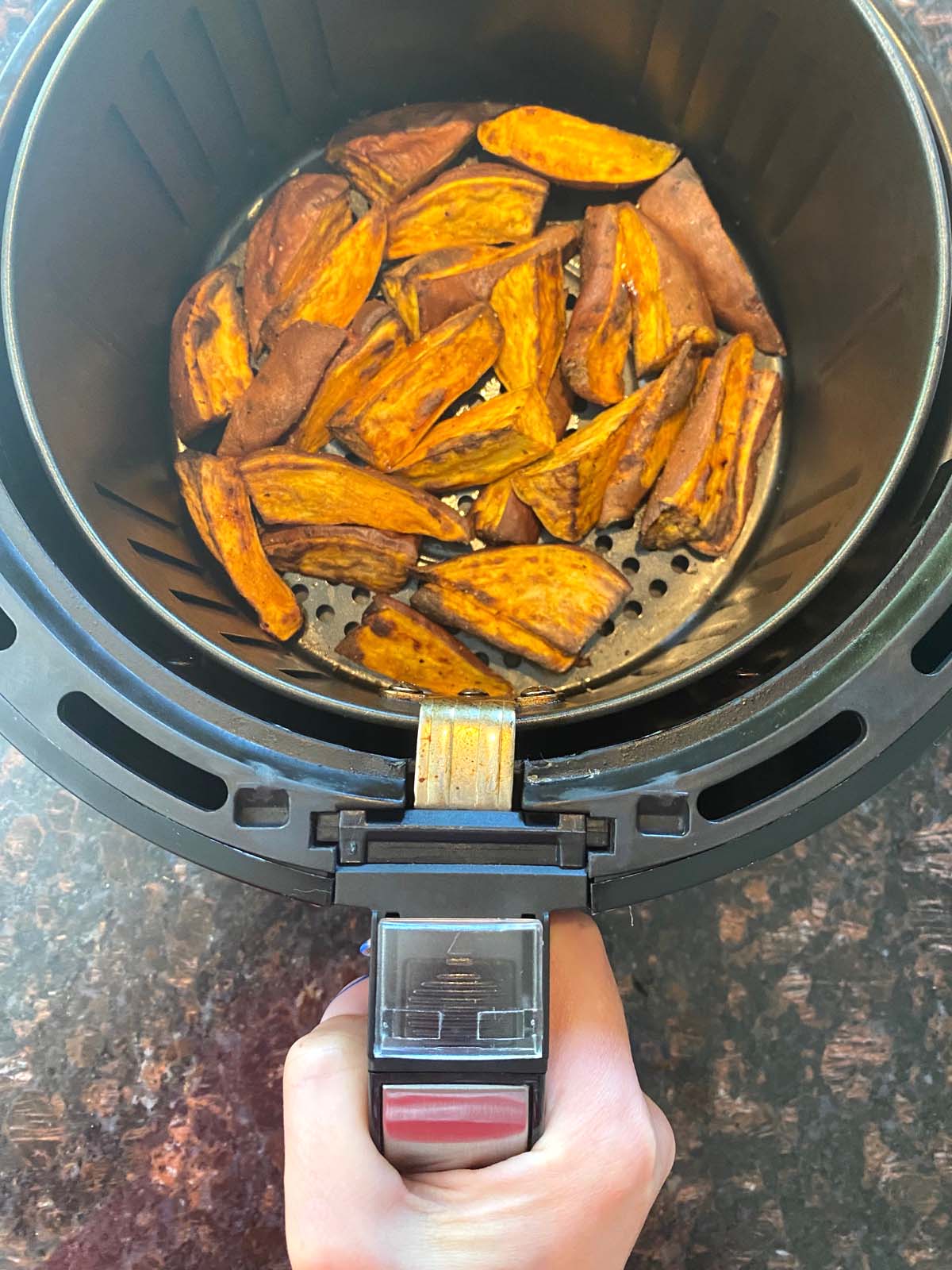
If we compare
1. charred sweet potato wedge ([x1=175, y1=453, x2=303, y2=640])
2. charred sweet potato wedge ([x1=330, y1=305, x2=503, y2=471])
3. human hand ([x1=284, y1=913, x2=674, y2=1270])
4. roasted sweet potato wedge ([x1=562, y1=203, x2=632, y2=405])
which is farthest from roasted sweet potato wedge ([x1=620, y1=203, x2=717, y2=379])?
human hand ([x1=284, y1=913, x2=674, y2=1270])

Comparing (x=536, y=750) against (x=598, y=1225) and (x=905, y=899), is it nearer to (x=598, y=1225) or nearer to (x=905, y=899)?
(x=598, y=1225)

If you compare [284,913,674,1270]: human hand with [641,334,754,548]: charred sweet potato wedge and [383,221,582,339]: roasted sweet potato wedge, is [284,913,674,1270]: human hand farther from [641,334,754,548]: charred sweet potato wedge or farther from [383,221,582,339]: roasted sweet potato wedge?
[383,221,582,339]: roasted sweet potato wedge

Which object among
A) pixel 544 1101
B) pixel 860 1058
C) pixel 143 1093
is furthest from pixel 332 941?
pixel 860 1058

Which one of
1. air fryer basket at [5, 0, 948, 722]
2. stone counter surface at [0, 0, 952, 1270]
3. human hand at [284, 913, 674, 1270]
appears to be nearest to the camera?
human hand at [284, 913, 674, 1270]

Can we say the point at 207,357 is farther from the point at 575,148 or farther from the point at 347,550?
the point at 575,148

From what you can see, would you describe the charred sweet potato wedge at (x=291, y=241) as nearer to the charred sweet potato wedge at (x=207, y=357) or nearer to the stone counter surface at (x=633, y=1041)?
the charred sweet potato wedge at (x=207, y=357)

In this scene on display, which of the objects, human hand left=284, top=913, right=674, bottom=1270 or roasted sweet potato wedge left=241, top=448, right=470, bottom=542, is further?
roasted sweet potato wedge left=241, top=448, right=470, bottom=542

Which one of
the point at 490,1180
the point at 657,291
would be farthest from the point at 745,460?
the point at 490,1180
